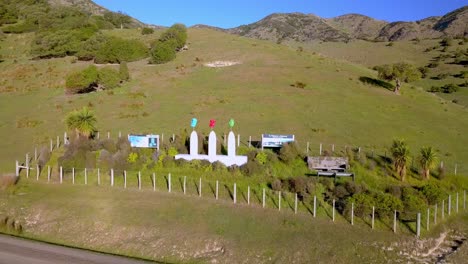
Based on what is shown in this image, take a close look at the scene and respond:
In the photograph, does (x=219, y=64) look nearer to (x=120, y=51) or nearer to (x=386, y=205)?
(x=120, y=51)

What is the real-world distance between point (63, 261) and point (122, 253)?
2202 millimetres

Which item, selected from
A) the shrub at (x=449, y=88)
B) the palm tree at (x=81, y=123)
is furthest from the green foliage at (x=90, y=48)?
the shrub at (x=449, y=88)

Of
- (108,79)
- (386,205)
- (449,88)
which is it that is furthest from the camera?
(449,88)

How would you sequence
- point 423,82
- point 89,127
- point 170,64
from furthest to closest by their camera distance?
point 423,82, point 170,64, point 89,127

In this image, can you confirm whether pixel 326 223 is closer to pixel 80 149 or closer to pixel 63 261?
pixel 63 261

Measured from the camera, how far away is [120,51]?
246 feet

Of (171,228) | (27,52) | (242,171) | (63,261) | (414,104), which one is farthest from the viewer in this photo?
(27,52)

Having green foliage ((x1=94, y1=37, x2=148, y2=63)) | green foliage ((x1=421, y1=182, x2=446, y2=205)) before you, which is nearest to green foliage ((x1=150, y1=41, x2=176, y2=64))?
green foliage ((x1=94, y1=37, x2=148, y2=63))

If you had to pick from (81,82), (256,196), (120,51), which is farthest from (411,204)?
(120,51)

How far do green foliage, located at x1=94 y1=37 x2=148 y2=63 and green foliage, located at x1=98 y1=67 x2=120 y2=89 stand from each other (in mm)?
15950

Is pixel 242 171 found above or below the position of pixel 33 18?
below

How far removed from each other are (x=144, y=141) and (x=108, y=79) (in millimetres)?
28705

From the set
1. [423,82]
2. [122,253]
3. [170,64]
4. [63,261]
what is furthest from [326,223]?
[423,82]

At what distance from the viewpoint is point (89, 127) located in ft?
110
